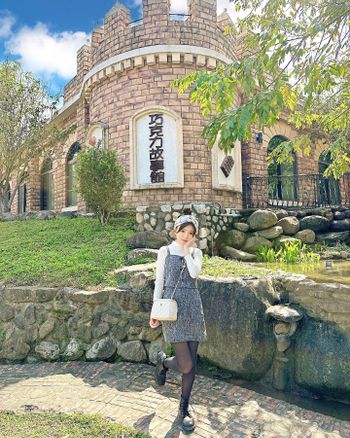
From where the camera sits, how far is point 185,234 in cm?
283

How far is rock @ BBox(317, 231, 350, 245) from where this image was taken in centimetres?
848

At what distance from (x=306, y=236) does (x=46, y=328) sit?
264 inches

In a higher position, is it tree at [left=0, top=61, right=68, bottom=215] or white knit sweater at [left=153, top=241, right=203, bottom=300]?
tree at [left=0, top=61, right=68, bottom=215]

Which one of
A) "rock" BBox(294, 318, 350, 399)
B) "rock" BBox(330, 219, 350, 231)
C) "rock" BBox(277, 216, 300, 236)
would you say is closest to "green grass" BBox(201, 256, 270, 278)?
"rock" BBox(294, 318, 350, 399)

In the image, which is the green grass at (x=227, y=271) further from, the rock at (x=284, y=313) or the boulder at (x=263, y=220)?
the boulder at (x=263, y=220)

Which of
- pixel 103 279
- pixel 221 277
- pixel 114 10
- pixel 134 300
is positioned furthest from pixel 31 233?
pixel 114 10

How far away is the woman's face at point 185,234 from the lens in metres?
2.82

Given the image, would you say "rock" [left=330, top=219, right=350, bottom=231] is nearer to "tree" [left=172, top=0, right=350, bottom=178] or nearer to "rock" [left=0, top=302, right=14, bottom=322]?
"tree" [left=172, top=0, right=350, bottom=178]

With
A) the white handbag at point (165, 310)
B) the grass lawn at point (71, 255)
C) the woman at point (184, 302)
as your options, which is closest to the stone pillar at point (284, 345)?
the grass lawn at point (71, 255)

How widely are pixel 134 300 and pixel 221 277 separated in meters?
1.16

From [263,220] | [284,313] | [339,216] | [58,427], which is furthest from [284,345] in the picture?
[339,216]

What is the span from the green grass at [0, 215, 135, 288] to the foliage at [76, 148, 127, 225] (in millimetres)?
639

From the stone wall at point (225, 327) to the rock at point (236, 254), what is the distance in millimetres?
3465

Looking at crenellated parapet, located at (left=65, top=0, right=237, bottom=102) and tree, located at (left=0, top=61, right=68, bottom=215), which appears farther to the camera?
tree, located at (left=0, top=61, right=68, bottom=215)
